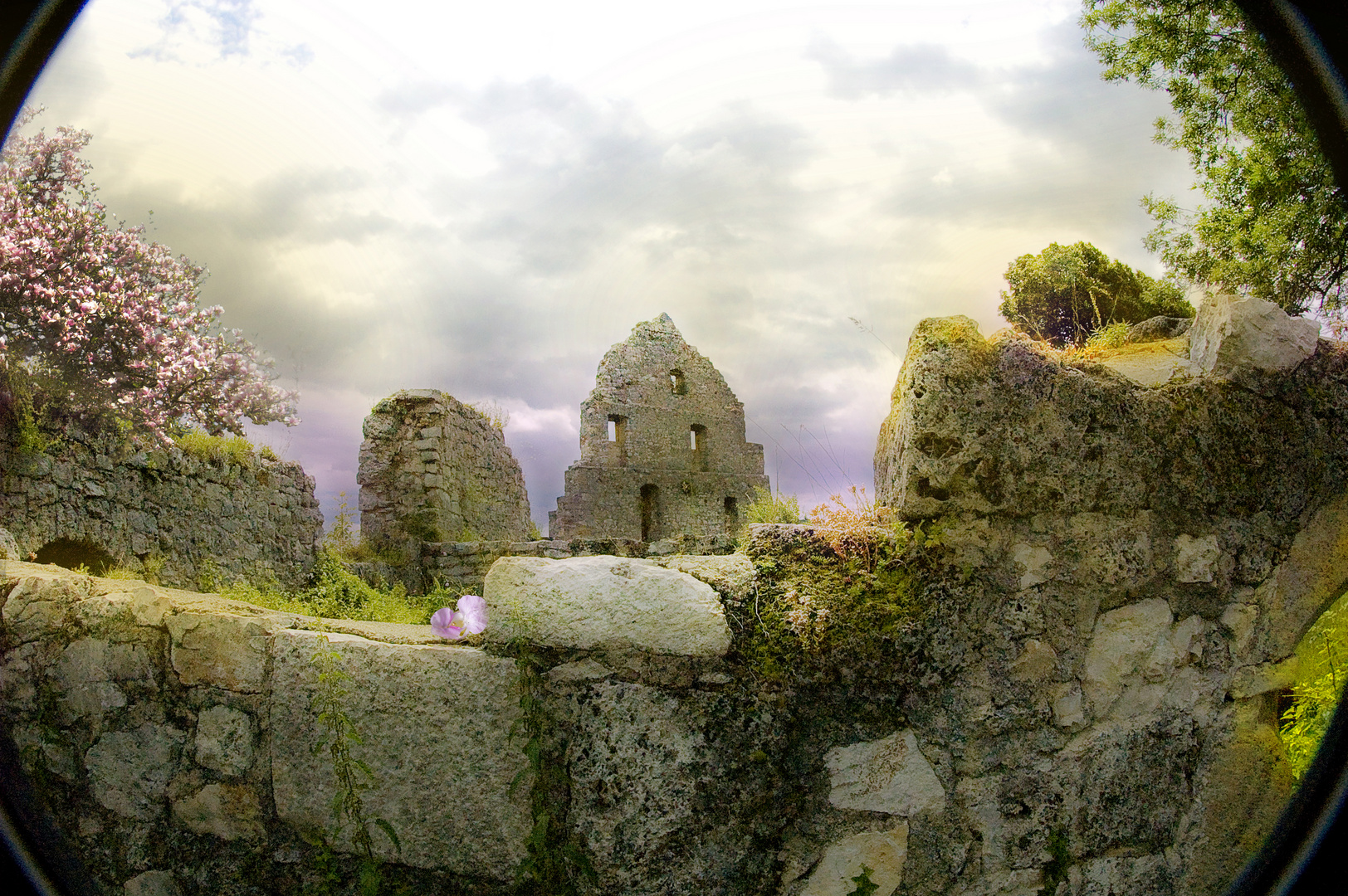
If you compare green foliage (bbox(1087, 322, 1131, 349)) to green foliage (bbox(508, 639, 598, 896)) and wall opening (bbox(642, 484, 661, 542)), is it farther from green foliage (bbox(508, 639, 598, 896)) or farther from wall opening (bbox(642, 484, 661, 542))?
wall opening (bbox(642, 484, 661, 542))

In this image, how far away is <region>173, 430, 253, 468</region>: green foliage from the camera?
25.2ft

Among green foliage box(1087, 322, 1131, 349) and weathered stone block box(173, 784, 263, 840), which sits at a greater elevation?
green foliage box(1087, 322, 1131, 349)

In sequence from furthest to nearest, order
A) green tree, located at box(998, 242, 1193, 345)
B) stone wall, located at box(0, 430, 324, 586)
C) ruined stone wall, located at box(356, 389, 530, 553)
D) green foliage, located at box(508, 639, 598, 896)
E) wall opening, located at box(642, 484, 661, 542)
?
wall opening, located at box(642, 484, 661, 542), ruined stone wall, located at box(356, 389, 530, 553), green tree, located at box(998, 242, 1193, 345), stone wall, located at box(0, 430, 324, 586), green foliage, located at box(508, 639, 598, 896)

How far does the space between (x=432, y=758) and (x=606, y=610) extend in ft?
2.26

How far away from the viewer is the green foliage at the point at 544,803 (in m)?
2.17

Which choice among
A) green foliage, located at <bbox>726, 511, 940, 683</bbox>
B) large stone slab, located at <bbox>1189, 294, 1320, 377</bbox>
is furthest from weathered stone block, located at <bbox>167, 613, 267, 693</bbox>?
large stone slab, located at <bbox>1189, 294, 1320, 377</bbox>

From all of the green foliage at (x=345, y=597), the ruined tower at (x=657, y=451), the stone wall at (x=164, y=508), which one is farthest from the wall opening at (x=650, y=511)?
the stone wall at (x=164, y=508)

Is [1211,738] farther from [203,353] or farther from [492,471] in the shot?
[492,471]

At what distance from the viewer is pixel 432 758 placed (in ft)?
7.39

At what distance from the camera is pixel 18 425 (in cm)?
582

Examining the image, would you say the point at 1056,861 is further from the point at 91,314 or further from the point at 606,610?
the point at 91,314

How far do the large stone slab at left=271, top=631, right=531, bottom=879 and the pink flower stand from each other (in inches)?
3.9

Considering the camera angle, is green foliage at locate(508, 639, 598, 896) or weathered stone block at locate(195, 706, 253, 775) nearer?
green foliage at locate(508, 639, 598, 896)

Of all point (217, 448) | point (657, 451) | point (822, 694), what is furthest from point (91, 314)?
point (657, 451)
